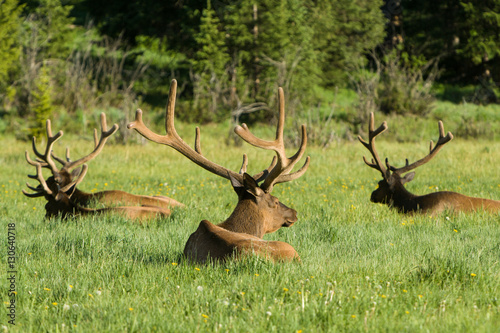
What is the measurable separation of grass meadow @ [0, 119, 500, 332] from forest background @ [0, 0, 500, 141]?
14.0m

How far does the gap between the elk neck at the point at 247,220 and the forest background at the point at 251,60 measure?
15.4 m

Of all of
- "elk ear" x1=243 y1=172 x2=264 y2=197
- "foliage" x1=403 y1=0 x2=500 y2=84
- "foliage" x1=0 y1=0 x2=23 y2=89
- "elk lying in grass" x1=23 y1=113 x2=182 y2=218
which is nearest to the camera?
"elk ear" x1=243 y1=172 x2=264 y2=197

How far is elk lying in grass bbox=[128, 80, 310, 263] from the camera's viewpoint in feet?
15.1

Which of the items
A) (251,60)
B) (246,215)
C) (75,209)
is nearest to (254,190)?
(246,215)

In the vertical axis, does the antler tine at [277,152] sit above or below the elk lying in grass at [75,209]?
above

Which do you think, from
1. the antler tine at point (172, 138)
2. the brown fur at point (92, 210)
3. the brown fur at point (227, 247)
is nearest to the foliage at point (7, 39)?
the brown fur at point (92, 210)

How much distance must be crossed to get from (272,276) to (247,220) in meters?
1.19

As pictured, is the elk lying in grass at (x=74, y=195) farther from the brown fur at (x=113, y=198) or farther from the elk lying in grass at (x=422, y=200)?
the elk lying in grass at (x=422, y=200)

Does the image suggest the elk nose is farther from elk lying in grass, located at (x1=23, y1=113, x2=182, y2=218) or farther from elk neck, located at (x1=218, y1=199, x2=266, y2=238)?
elk lying in grass, located at (x1=23, y1=113, x2=182, y2=218)

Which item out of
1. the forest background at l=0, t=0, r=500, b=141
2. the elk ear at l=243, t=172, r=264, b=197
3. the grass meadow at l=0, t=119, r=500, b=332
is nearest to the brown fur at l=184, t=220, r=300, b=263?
the grass meadow at l=0, t=119, r=500, b=332

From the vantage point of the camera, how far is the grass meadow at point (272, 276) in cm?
345

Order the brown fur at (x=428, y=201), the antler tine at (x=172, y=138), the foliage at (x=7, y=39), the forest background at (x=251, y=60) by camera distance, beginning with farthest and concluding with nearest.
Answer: the forest background at (x=251, y=60) < the foliage at (x=7, y=39) < the brown fur at (x=428, y=201) < the antler tine at (x=172, y=138)

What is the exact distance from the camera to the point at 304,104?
82.5 ft

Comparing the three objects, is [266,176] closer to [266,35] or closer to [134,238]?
[134,238]
